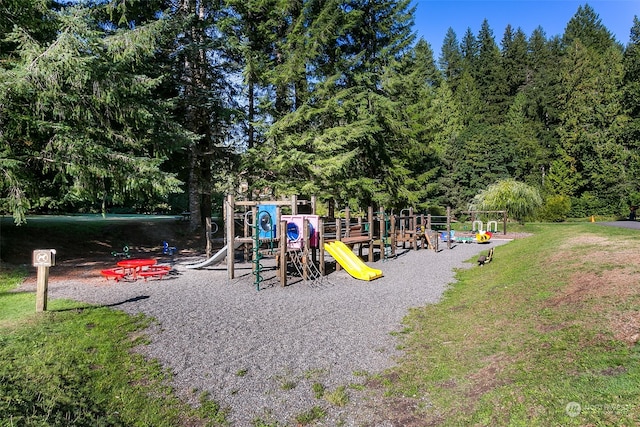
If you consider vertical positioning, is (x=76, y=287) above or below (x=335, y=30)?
below

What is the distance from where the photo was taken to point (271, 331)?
6461 millimetres

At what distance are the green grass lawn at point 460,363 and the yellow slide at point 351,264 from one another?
11.5 ft

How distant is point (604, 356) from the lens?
4.02m

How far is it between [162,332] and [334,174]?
1346cm

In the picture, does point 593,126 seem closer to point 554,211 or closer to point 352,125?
point 554,211

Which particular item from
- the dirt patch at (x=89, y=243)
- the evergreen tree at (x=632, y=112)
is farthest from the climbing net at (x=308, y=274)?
the evergreen tree at (x=632, y=112)

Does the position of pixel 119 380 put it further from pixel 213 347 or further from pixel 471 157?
pixel 471 157

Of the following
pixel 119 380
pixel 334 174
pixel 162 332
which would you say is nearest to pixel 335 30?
pixel 334 174

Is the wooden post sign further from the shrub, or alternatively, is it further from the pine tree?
the pine tree

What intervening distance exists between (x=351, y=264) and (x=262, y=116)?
12431 mm

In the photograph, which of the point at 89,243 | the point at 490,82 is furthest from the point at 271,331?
the point at 490,82

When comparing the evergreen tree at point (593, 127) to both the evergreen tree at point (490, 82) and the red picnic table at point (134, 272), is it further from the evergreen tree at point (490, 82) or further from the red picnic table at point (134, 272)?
the red picnic table at point (134, 272)

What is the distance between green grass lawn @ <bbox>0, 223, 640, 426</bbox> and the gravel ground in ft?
1.05

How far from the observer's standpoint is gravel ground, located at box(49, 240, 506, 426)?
14.3 feet
